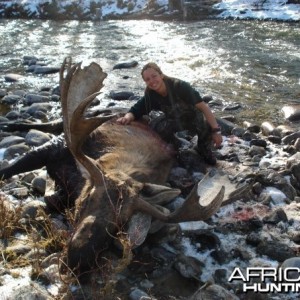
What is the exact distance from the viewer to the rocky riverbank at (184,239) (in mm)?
3812

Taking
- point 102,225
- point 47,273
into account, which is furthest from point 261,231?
point 47,273

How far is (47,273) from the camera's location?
391 cm

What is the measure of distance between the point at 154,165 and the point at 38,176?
54.3 inches

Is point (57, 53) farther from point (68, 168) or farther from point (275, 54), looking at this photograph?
point (68, 168)

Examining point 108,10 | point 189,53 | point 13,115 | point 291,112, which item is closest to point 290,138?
point 291,112

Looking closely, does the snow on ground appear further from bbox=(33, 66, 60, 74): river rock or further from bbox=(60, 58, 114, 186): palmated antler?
bbox=(60, 58, 114, 186): palmated antler

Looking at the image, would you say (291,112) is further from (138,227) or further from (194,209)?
(138,227)

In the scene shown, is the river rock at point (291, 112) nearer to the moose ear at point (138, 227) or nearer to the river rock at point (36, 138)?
the river rock at point (36, 138)

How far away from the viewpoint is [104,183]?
13.9 ft

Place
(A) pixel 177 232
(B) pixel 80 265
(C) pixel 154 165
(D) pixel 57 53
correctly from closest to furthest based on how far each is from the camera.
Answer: (B) pixel 80 265
(A) pixel 177 232
(C) pixel 154 165
(D) pixel 57 53

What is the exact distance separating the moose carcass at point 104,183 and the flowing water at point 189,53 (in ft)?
11.4

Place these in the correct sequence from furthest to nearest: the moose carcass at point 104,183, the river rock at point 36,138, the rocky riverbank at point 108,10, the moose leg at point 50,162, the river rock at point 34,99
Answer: the rocky riverbank at point 108,10
the river rock at point 34,99
the river rock at point 36,138
the moose leg at point 50,162
the moose carcass at point 104,183

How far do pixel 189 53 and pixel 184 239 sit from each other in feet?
30.5

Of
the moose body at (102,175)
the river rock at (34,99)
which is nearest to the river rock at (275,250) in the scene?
the moose body at (102,175)
